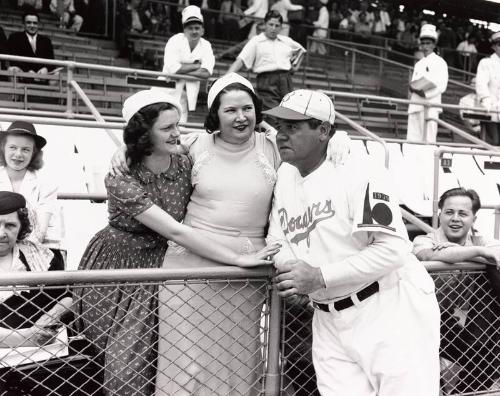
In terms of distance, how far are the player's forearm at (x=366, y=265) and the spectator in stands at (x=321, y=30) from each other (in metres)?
13.5

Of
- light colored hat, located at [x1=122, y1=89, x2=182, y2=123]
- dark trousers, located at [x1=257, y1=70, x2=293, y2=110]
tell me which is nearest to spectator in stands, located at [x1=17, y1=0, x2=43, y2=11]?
dark trousers, located at [x1=257, y1=70, x2=293, y2=110]

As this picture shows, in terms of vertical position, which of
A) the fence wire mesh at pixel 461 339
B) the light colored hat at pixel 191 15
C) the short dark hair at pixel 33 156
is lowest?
the fence wire mesh at pixel 461 339

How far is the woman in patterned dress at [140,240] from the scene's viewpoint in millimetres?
2732

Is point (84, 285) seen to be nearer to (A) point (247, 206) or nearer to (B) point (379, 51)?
(A) point (247, 206)

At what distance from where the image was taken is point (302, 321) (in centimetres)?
294

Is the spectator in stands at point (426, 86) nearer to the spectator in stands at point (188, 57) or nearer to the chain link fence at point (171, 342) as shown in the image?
the spectator in stands at point (188, 57)

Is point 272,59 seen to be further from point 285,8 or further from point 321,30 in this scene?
point 321,30

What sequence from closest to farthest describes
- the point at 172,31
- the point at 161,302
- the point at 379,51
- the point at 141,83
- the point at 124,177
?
the point at 161,302
the point at 124,177
the point at 141,83
the point at 172,31
the point at 379,51

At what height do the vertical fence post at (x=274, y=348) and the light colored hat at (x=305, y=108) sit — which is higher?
the light colored hat at (x=305, y=108)

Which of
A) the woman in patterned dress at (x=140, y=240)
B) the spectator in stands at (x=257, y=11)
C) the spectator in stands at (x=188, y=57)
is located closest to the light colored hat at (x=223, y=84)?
the woman in patterned dress at (x=140, y=240)

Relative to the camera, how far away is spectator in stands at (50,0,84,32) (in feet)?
46.1

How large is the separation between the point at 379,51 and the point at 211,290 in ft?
46.5

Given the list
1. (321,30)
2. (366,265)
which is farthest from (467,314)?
(321,30)

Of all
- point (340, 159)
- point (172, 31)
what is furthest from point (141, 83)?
point (172, 31)
